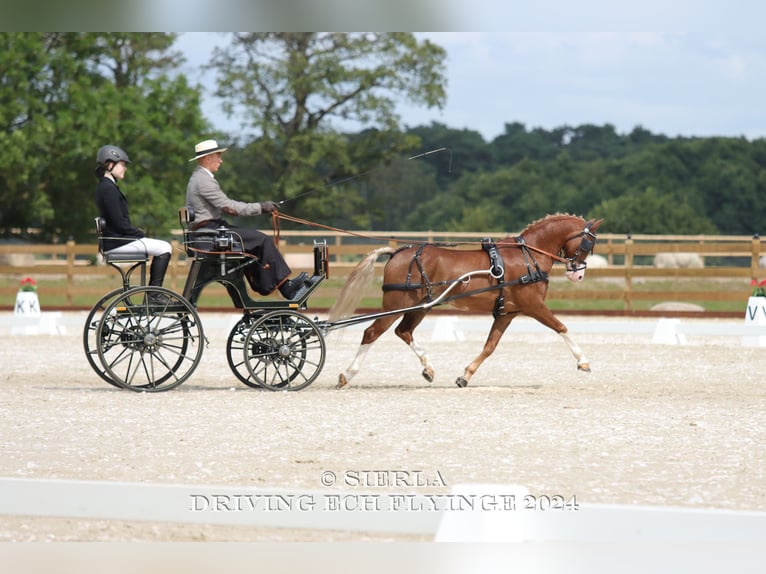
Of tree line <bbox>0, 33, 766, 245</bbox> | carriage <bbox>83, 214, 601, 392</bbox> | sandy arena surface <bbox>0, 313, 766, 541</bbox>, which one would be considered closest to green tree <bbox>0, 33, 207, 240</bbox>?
tree line <bbox>0, 33, 766, 245</bbox>

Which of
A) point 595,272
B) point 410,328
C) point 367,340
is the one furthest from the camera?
point 595,272

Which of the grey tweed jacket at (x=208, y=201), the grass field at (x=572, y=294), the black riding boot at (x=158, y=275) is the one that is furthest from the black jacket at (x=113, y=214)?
the grass field at (x=572, y=294)

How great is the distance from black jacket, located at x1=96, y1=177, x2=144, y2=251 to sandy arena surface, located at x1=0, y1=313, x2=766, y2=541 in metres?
1.17

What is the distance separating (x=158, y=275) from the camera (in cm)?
890

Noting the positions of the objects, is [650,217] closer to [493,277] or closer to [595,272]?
[595,272]

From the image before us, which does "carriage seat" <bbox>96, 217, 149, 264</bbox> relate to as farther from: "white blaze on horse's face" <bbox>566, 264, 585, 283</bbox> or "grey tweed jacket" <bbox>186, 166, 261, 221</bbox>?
"white blaze on horse's face" <bbox>566, 264, 585, 283</bbox>

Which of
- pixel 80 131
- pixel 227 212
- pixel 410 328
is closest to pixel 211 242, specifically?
pixel 227 212

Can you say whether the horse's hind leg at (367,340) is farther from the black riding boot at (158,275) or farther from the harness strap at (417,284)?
the black riding boot at (158,275)

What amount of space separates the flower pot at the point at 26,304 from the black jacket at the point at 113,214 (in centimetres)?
758

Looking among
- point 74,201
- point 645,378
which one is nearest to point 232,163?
point 74,201

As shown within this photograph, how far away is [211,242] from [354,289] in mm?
1315

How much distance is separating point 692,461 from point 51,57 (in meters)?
24.5

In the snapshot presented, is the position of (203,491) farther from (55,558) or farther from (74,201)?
(74,201)

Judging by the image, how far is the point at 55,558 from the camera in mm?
Answer: 4180
